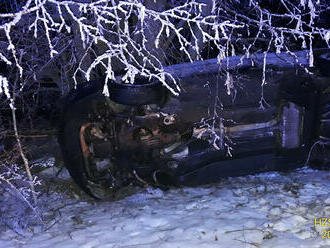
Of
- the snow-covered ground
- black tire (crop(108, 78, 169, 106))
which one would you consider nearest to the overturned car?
black tire (crop(108, 78, 169, 106))

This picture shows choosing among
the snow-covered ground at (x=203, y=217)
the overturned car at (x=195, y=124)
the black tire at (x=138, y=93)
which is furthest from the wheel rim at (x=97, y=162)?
the black tire at (x=138, y=93)

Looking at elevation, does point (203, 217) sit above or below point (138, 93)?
below

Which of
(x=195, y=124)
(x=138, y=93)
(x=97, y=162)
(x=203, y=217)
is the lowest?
(x=203, y=217)

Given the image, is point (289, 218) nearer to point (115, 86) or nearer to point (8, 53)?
point (115, 86)

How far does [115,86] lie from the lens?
11.4ft

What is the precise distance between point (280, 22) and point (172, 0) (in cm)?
195

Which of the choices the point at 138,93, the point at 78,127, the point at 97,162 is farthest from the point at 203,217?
the point at 78,127

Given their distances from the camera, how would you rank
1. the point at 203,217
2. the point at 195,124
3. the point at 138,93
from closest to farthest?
the point at 203,217 → the point at 138,93 → the point at 195,124

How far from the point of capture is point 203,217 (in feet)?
10.6

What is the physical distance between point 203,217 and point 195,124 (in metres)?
0.94

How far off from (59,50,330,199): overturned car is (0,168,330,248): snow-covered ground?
202 mm

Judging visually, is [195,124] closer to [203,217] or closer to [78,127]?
[203,217]

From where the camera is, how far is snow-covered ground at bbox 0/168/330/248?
2885mm

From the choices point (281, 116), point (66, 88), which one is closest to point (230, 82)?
point (281, 116)
